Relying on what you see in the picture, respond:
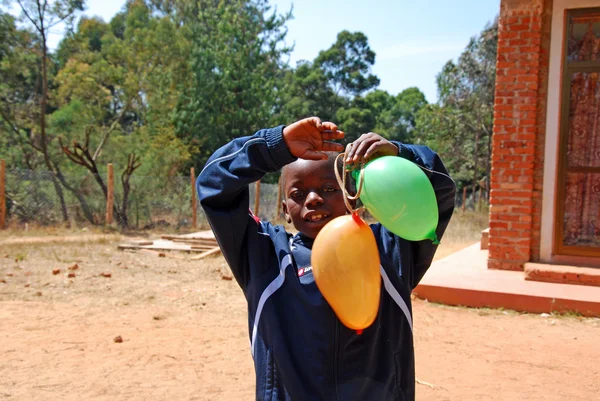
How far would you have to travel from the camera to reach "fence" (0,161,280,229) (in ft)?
42.8

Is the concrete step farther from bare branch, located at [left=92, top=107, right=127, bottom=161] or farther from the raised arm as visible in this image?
bare branch, located at [left=92, top=107, right=127, bottom=161]

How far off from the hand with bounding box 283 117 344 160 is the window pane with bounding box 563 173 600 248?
5.03 metres

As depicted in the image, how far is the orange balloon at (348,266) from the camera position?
50.0 inches

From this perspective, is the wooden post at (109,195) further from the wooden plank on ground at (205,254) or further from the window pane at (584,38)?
the window pane at (584,38)

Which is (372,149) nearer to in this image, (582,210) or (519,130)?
(519,130)

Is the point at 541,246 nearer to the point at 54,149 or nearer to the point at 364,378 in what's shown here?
the point at 364,378

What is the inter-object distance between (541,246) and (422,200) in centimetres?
507

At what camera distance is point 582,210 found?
18.8ft

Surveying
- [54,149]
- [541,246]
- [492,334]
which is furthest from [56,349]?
[54,149]

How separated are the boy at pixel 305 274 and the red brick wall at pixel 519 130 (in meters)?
4.52

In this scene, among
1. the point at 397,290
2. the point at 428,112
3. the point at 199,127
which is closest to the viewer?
the point at 397,290

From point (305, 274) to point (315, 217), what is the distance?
0.18 metres

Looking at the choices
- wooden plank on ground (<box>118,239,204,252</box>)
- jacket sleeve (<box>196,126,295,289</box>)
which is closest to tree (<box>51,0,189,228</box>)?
wooden plank on ground (<box>118,239,204,252</box>)

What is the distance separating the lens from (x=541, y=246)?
579cm
